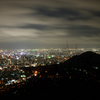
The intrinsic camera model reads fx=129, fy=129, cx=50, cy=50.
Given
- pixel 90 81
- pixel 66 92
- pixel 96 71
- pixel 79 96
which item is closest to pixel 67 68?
pixel 96 71

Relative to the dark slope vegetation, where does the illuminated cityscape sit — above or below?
below

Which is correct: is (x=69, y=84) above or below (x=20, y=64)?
above

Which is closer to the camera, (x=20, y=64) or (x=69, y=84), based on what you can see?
(x=69, y=84)

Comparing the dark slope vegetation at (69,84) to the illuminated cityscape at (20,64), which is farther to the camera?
the illuminated cityscape at (20,64)

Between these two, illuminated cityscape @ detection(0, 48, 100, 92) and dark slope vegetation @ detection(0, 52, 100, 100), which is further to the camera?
illuminated cityscape @ detection(0, 48, 100, 92)

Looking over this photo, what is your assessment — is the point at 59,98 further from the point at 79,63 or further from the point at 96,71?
the point at 79,63

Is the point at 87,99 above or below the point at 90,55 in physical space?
below

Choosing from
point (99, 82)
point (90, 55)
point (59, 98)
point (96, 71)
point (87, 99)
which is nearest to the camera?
point (87, 99)

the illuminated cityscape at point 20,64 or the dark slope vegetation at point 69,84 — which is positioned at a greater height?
the dark slope vegetation at point 69,84
